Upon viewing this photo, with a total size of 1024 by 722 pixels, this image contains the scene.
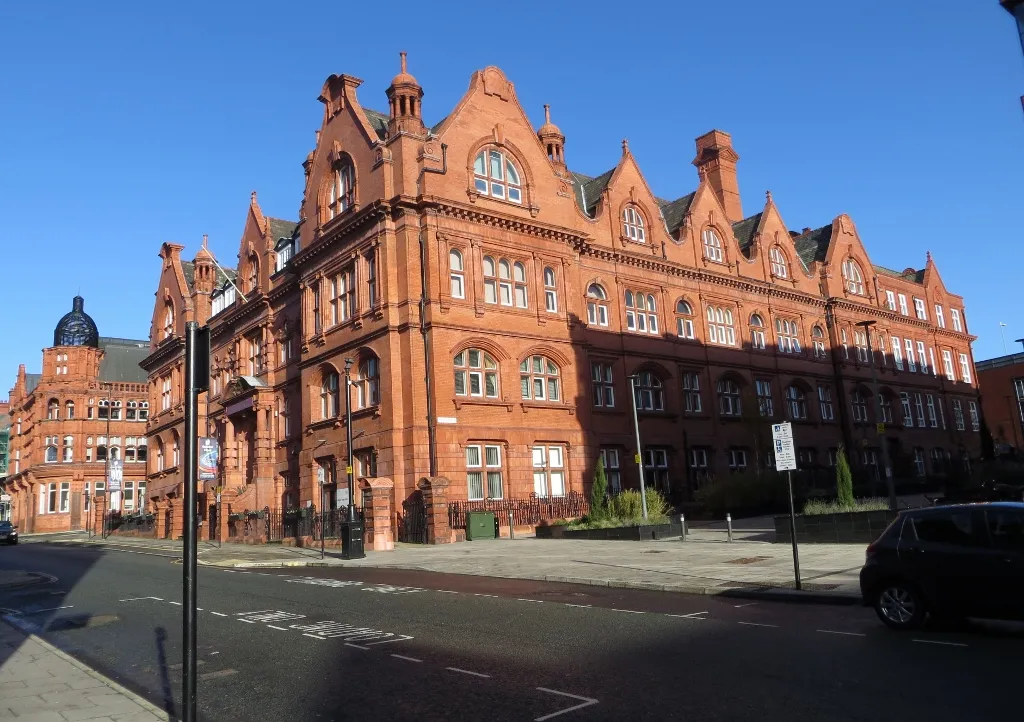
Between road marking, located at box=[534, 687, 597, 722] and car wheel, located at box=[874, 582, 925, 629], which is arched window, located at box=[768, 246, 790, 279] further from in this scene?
road marking, located at box=[534, 687, 597, 722]

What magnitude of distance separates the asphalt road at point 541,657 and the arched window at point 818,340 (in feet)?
133

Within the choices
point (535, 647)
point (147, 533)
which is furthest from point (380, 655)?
point (147, 533)

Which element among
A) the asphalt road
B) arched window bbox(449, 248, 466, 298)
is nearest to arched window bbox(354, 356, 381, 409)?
arched window bbox(449, 248, 466, 298)

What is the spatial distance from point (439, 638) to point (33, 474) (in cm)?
7609

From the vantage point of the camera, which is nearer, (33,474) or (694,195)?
(694,195)

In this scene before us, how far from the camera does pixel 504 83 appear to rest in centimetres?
3812

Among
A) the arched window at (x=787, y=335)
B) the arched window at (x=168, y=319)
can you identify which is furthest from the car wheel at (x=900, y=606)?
the arched window at (x=168, y=319)

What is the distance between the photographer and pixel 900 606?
34.8ft

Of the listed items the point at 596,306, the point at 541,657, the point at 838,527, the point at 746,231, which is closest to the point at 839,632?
the point at 541,657

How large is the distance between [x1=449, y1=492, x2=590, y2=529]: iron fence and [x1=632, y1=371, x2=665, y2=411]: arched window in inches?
313

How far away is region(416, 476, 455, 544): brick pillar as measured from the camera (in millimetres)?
30156

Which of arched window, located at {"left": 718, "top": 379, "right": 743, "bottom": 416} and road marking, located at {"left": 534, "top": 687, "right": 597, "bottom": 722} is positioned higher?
arched window, located at {"left": 718, "top": 379, "right": 743, "bottom": 416}

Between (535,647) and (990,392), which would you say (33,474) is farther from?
(990,392)

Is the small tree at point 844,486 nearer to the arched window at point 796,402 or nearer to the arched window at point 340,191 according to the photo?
the arched window at point 796,402
